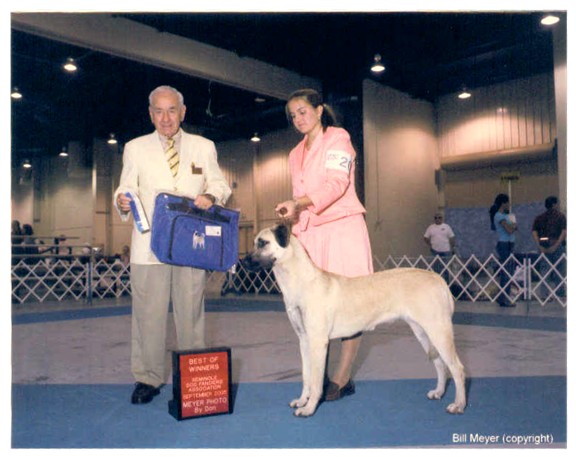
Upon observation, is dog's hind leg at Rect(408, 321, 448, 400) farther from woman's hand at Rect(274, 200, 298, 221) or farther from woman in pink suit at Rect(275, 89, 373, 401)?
woman's hand at Rect(274, 200, 298, 221)

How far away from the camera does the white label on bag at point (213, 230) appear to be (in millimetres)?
2676

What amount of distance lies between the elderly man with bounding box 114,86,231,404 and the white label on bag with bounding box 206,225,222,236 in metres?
0.14

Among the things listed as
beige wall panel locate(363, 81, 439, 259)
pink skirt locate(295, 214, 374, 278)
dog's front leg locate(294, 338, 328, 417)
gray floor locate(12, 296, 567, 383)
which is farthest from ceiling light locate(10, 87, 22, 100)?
dog's front leg locate(294, 338, 328, 417)

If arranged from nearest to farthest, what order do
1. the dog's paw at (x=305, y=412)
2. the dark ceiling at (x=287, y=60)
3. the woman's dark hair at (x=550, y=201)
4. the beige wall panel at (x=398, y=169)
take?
the dog's paw at (x=305, y=412)
the woman's dark hair at (x=550, y=201)
the dark ceiling at (x=287, y=60)
the beige wall panel at (x=398, y=169)

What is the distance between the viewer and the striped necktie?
9.20 feet

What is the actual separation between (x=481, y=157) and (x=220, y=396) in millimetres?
11270

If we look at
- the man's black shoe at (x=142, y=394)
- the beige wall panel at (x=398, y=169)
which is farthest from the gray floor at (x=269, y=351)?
the beige wall panel at (x=398, y=169)

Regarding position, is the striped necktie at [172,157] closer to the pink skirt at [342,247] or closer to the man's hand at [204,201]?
the man's hand at [204,201]

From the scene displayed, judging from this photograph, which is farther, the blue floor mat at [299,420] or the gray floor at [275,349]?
the gray floor at [275,349]

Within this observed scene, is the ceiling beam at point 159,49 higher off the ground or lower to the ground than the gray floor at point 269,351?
higher
